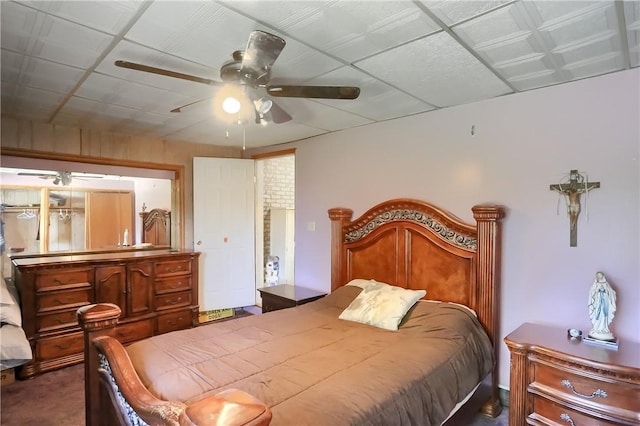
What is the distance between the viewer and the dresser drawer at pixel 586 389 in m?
1.79

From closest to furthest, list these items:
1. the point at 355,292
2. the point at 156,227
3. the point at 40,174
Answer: the point at 355,292 < the point at 40,174 < the point at 156,227

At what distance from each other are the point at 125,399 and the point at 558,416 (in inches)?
87.5

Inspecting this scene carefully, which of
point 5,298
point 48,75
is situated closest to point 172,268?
point 5,298

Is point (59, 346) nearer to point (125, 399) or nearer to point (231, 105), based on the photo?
point (125, 399)

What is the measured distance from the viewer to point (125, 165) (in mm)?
4152

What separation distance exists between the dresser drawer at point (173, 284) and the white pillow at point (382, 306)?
2.29 meters

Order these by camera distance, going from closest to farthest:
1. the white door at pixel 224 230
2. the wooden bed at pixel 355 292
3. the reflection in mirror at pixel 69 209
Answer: the wooden bed at pixel 355 292
the reflection in mirror at pixel 69 209
the white door at pixel 224 230

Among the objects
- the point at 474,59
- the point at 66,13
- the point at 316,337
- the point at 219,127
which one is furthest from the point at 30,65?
the point at 474,59

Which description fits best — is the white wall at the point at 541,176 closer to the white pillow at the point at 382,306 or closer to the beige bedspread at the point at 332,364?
the beige bedspread at the point at 332,364

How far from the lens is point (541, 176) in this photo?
2.51 metres

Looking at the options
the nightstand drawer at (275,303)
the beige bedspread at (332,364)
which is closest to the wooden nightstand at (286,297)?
the nightstand drawer at (275,303)

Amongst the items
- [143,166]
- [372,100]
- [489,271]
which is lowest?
[489,271]

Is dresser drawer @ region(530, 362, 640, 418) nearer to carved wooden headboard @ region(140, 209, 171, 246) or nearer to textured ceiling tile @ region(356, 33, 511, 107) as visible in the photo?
textured ceiling tile @ region(356, 33, 511, 107)

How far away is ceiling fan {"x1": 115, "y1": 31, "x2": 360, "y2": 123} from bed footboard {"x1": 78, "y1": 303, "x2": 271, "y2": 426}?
134cm
